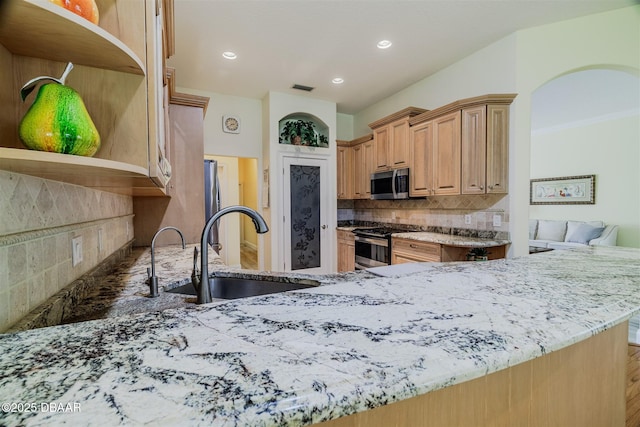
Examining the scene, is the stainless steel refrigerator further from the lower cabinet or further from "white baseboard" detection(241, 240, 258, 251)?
"white baseboard" detection(241, 240, 258, 251)

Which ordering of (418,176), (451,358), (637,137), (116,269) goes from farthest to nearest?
(637,137), (418,176), (116,269), (451,358)

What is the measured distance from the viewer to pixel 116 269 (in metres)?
1.66

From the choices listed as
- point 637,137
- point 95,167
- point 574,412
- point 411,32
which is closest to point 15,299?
point 95,167

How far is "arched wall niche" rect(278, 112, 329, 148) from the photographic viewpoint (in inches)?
176

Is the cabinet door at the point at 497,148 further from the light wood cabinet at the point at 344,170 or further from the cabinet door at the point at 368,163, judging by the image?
the light wood cabinet at the point at 344,170

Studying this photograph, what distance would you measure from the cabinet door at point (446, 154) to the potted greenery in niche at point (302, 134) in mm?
1940

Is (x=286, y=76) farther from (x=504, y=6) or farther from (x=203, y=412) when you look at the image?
(x=203, y=412)

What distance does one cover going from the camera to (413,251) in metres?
3.29

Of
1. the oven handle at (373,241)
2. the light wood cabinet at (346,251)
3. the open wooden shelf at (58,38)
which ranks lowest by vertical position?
the light wood cabinet at (346,251)

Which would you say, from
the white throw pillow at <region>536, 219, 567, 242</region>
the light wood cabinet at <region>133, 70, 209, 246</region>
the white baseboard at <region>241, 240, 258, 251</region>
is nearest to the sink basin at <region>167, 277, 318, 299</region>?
the light wood cabinet at <region>133, 70, 209, 246</region>

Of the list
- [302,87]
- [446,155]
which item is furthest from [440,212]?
[302,87]

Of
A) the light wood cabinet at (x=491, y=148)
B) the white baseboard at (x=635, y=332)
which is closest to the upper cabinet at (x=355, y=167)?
the light wood cabinet at (x=491, y=148)

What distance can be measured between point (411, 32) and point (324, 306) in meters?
3.02

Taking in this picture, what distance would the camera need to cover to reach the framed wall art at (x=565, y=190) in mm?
5382
